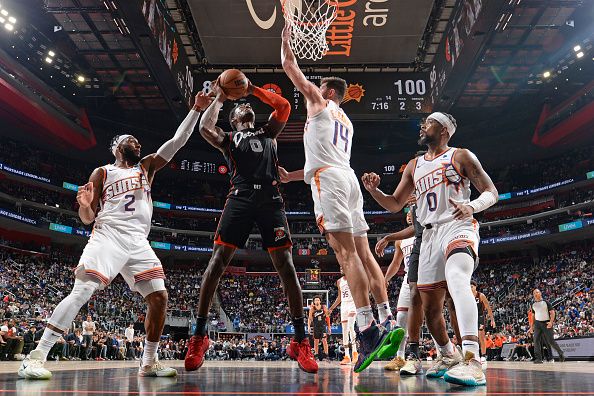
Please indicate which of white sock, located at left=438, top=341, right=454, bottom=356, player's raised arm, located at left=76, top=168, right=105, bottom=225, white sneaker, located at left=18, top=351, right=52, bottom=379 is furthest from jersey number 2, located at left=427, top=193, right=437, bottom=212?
white sneaker, located at left=18, top=351, right=52, bottom=379

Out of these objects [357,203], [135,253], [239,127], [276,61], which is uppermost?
[276,61]

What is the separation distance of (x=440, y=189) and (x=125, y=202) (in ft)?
9.29

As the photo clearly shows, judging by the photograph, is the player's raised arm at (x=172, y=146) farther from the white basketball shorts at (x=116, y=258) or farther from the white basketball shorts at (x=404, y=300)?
the white basketball shorts at (x=404, y=300)

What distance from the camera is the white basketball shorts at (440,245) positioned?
155 inches

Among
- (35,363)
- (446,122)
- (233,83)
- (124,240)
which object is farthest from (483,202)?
(35,363)

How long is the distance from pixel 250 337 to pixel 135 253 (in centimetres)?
2683

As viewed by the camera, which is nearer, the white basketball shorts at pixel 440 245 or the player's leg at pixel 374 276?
the white basketball shorts at pixel 440 245

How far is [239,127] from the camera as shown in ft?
17.1

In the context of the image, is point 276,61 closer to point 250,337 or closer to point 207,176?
point 250,337

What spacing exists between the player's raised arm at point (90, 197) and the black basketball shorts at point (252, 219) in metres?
1.14

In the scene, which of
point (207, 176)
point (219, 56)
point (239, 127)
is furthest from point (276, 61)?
point (207, 176)

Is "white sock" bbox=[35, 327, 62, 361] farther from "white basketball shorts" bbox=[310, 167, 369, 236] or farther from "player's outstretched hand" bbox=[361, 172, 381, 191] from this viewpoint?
"player's outstretched hand" bbox=[361, 172, 381, 191]

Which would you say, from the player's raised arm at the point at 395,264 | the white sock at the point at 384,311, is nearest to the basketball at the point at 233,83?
the white sock at the point at 384,311

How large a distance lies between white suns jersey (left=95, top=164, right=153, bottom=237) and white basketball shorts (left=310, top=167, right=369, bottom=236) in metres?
1.66
